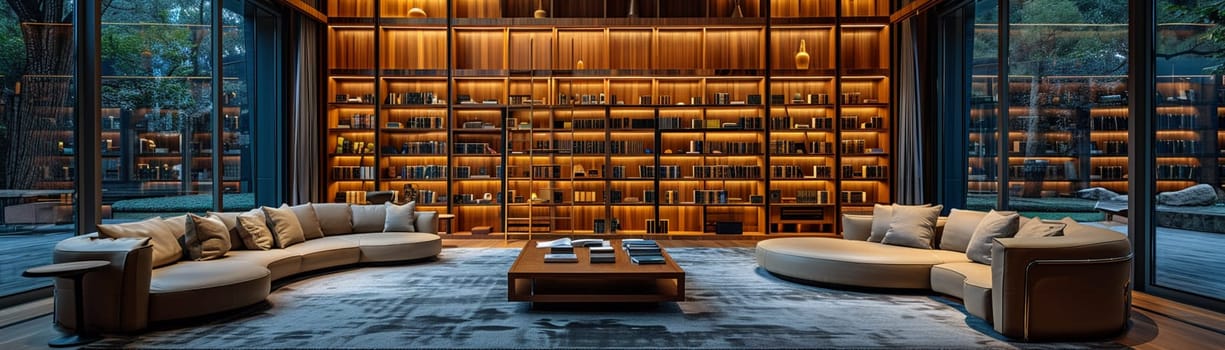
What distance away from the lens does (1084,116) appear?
223 inches

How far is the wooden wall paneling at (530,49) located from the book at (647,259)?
5.06 meters

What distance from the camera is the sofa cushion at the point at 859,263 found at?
4.84 metres

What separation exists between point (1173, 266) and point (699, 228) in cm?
546

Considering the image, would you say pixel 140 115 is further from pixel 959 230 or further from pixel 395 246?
pixel 959 230

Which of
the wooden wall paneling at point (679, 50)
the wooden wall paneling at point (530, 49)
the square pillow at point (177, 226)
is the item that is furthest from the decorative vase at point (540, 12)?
the square pillow at point (177, 226)

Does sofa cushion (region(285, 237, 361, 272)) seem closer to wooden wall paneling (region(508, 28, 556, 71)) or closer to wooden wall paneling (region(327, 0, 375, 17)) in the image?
wooden wall paneling (region(508, 28, 556, 71))

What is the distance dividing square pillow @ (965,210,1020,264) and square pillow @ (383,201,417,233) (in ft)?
18.8

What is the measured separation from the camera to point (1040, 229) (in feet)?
14.1

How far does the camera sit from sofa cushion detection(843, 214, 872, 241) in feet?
20.1

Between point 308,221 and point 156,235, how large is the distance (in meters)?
1.85

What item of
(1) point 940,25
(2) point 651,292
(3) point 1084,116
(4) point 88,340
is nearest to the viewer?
(4) point 88,340

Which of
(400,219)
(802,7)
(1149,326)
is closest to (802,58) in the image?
(802,7)

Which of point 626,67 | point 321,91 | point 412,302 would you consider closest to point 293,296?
point 412,302

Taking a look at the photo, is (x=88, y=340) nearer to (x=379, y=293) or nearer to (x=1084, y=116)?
(x=379, y=293)
